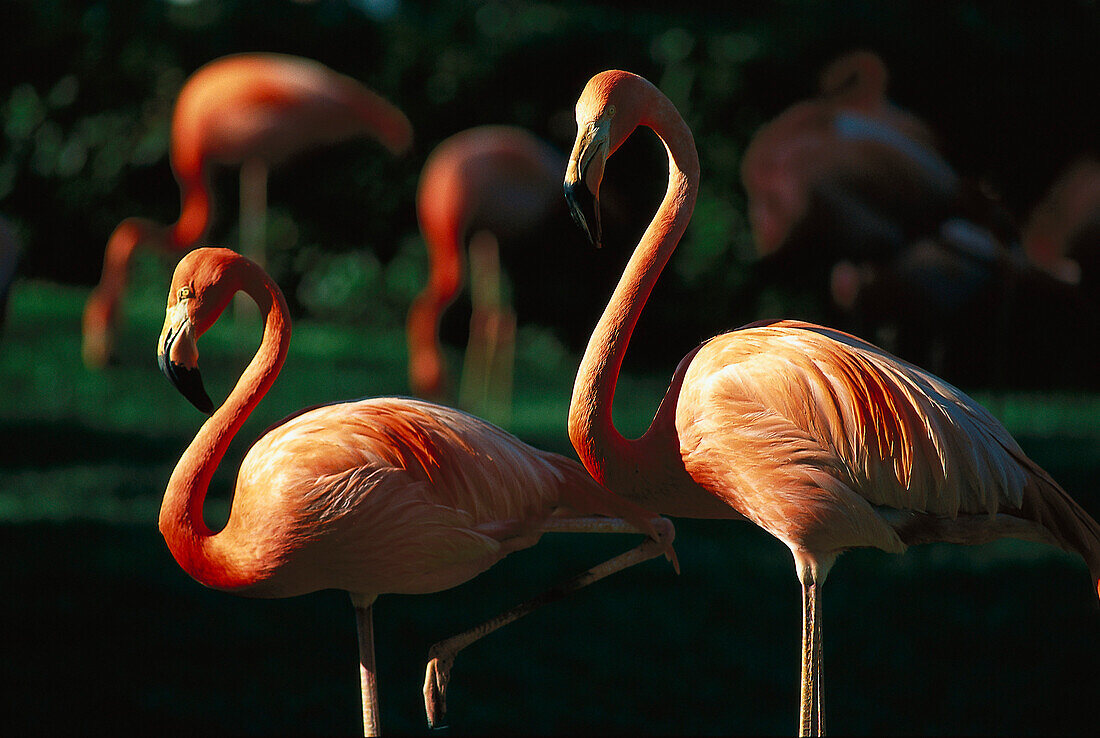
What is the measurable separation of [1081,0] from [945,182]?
2.36 m

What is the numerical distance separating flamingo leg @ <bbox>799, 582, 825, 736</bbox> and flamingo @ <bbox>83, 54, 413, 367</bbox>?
3.22 metres

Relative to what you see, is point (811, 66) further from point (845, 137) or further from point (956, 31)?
point (845, 137)

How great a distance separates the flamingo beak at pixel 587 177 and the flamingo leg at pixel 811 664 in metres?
0.71

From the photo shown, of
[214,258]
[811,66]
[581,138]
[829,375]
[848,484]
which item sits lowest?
[848,484]

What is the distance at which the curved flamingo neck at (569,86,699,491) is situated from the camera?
2.02 metres

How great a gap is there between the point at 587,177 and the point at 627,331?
29 cm

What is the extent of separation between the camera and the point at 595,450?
6.66 feet

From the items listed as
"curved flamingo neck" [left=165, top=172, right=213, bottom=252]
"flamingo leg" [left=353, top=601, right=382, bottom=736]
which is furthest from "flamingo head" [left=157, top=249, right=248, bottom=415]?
"curved flamingo neck" [left=165, top=172, right=213, bottom=252]

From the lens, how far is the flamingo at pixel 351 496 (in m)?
2.00

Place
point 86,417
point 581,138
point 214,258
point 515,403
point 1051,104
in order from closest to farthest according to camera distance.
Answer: point 581,138 < point 214,258 < point 86,417 < point 515,403 < point 1051,104

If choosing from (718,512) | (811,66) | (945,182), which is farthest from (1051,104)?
(718,512)

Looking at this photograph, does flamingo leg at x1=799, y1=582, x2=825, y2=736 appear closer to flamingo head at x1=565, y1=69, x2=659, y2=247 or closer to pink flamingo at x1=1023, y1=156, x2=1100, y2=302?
flamingo head at x1=565, y1=69, x2=659, y2=247

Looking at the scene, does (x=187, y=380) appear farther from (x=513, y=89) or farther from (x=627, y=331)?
(x=513, y=89)

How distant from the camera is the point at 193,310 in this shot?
2.03 metres
